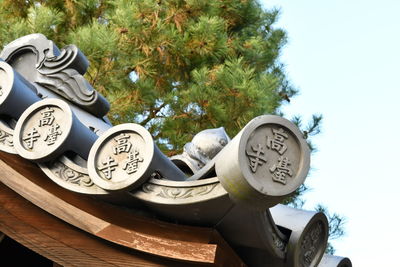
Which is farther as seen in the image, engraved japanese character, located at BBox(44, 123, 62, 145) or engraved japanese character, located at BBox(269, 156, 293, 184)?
engraved japanese character, located at BBox(44, 123, 62, 145)

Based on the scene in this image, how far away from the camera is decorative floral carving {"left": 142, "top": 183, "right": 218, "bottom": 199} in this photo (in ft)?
6.95

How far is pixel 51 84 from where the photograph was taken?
304 cm

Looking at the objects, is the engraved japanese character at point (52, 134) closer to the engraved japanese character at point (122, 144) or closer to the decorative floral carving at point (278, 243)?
the engraved japanese character at point (122, 144)

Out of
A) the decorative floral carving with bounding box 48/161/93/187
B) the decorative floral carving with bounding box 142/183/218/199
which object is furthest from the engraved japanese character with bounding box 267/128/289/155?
the decorative floral carving with bounding box 48/161/93/187

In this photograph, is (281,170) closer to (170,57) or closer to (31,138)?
(31,138)

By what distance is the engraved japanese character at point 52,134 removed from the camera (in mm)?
2295

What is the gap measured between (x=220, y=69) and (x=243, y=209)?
5436 mm

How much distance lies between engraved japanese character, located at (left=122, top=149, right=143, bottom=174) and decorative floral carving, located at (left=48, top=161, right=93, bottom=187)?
16 centimetres

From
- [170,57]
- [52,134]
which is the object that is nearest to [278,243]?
[52,134]

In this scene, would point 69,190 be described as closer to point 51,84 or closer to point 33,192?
point 33,192

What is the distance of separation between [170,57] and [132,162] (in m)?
6.03

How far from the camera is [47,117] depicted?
232 centimetres

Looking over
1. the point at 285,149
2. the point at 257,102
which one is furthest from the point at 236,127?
the point at 285,149

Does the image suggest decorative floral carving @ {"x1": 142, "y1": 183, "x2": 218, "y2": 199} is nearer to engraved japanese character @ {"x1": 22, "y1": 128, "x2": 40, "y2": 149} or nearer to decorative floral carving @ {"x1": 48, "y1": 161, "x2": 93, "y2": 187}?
decorative floral carving @ {"x1": 48, "y1": 161, "x2": 93, "y2": 187}
